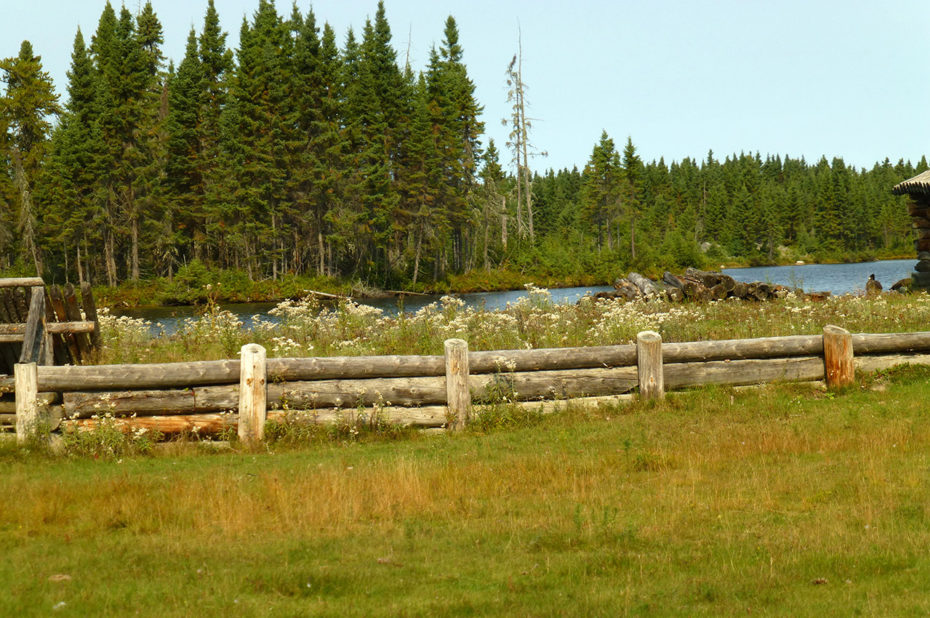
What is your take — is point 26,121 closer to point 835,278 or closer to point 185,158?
point 185,158

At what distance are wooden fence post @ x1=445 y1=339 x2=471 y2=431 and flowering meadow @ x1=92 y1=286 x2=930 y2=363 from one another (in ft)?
10.3

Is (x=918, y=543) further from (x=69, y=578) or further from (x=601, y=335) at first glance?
(x=601, y=335)

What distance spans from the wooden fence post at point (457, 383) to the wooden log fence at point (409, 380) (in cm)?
2

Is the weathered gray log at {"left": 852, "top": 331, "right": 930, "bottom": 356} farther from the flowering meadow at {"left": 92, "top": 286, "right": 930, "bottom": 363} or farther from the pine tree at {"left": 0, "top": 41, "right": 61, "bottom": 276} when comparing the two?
the pine tree at {"left": 0, "top": 41, "right": 61, "bottom": 276}

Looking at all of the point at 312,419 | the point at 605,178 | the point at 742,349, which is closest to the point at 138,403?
the point at 312,419

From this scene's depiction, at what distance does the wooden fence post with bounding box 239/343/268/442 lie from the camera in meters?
11.4

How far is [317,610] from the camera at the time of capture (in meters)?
5.47

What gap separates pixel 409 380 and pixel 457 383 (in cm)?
74

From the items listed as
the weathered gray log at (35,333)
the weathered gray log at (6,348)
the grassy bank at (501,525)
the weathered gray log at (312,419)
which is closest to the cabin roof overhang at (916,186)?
the grassy bank at (501,525)

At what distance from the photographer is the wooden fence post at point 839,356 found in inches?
527

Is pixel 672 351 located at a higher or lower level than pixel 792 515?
higher

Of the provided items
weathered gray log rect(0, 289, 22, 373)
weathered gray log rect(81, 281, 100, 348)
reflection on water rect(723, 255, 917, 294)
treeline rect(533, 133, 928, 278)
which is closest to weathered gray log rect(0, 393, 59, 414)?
weathered gray log rect(0, 289, 22, 373)

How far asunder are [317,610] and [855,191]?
475ft

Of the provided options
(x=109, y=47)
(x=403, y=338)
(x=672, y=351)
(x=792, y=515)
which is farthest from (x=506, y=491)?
(x=109, y=47)
